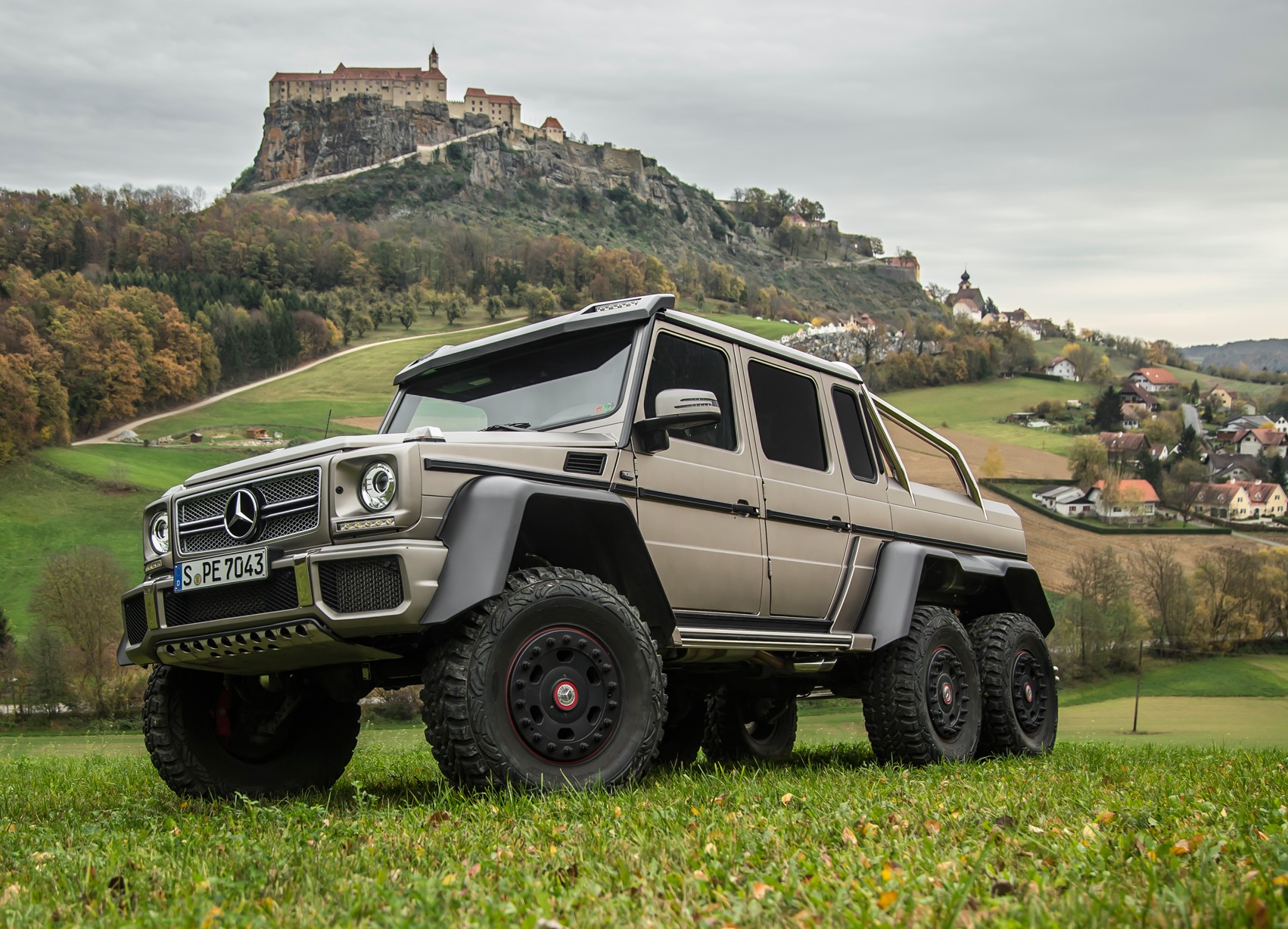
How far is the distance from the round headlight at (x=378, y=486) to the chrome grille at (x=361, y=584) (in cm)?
26

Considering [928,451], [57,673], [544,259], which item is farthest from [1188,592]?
[544,259]

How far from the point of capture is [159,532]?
215 inches

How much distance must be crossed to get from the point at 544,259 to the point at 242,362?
5271 cm

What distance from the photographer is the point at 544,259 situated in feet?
470

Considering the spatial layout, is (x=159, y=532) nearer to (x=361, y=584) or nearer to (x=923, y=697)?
(x=361, y=584)

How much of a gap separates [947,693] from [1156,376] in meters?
181

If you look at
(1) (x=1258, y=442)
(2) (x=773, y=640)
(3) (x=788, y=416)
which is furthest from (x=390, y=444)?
Answer: (1) (x=1258, y=442)

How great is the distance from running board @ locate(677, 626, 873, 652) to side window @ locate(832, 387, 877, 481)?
1.18m

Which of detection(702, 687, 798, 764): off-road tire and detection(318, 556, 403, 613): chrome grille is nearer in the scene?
detection(318, 556, 403, 613): chrome grille

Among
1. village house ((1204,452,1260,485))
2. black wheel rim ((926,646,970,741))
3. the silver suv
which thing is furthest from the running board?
village house ((1204,452,1260,485))

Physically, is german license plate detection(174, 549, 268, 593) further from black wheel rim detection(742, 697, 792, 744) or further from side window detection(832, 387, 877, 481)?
black wheel rim detection(742, 697, 792, 744)

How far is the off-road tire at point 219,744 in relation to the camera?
5562mm

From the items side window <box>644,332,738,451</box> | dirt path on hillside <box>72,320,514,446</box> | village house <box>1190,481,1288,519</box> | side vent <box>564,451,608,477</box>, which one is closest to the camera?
side vent <box>564,451,608,477</box>

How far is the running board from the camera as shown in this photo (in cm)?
543
